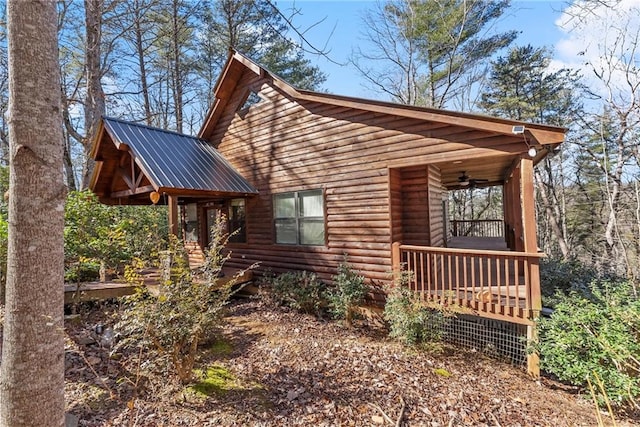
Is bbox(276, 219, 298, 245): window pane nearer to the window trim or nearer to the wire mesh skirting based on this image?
the window trim

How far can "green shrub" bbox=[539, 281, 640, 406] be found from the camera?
3.78 meters

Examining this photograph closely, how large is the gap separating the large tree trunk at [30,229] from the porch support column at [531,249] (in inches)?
218

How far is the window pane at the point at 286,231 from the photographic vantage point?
7.83 m

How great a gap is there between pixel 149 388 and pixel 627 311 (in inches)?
243

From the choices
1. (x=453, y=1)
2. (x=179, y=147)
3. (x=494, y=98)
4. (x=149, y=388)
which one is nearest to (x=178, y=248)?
(x=149, y=388)

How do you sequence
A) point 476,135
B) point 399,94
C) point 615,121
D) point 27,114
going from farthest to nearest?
point 399,94, point 615,121, point 476,135, point 27,114

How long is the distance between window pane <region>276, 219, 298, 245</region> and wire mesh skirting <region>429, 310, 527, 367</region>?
382cm

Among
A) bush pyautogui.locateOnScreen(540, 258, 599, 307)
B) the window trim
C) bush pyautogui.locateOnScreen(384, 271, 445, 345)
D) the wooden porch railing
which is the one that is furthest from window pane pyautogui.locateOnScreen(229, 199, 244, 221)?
bush pyautogui.locateOnScreen(540, 258, 599, 307)

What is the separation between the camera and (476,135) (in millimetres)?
5234

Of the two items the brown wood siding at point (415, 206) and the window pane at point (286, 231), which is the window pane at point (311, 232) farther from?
the brown wood siding at point (415, 206)

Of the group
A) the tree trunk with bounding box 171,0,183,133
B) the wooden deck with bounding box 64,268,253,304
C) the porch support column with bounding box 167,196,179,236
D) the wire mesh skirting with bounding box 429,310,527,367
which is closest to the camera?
the wire mesh skirting with bounding box 429,310,527,367

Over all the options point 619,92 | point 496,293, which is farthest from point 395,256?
point 619,92

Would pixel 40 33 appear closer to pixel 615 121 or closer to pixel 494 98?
pixel 615 121

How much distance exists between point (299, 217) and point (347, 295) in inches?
95.6
